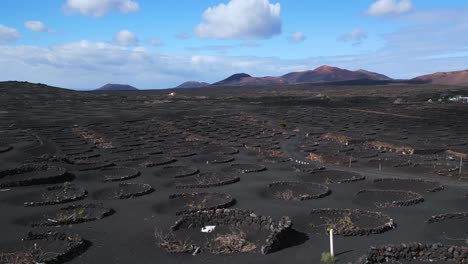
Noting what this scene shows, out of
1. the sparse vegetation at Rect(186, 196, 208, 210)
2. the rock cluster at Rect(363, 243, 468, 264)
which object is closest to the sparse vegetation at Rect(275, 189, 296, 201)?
the sparse vegetation at Rect(186, 196, 208, 210)

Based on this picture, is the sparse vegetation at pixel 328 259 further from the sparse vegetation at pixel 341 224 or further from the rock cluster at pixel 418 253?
the sparse vegetation at pixel 341 224

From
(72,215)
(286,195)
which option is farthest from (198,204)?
(72,215)

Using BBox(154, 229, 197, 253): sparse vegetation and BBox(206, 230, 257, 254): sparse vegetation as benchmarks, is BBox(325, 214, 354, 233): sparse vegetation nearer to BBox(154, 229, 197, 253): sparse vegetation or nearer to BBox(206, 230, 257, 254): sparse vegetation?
BBox(206, 230, 257, 254): sparse vegetation

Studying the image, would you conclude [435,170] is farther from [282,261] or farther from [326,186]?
[282,261]

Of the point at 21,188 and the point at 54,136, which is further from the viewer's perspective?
the point at 54,136

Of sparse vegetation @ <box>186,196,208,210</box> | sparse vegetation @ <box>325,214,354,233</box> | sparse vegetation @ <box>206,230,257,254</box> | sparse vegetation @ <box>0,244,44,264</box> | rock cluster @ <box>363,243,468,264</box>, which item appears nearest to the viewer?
rock cluster @ <box>363,243,468,264</box>

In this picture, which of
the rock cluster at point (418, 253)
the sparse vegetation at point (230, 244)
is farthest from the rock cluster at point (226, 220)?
the rock cluster at point (418, 253)

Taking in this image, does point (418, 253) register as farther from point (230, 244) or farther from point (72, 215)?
point (72, 215)

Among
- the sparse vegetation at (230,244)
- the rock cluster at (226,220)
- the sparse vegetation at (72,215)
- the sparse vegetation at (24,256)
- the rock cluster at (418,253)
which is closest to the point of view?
the rock cluster at (418,253)

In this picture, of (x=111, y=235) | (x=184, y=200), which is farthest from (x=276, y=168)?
(x=111, y=235)

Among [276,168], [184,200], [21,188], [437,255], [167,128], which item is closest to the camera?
[437,255]

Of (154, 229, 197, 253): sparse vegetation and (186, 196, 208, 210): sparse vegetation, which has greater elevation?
(154, 229, 197, 253): sparse vegetation
